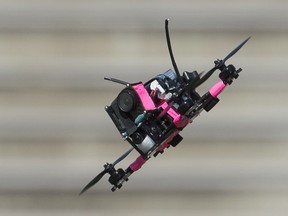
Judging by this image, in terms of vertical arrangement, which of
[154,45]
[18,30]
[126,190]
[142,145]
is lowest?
[142,145]

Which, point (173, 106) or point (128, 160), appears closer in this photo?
point (173, 106)

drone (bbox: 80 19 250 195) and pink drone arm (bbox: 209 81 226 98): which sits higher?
drone (bbox: 80 19 250 195)

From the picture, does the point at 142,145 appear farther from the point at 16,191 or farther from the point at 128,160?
the point at 16,191

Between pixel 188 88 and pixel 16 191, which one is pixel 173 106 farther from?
pixel 16 191

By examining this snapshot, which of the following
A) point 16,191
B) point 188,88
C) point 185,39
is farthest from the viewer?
point 16,191

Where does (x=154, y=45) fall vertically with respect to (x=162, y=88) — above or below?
above

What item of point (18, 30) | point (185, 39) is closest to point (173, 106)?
point (185, 39)

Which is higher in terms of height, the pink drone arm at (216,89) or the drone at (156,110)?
the drone at (156,110)

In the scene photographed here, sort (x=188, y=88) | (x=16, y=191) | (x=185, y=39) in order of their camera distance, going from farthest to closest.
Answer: (x=16, y=191), (x=185, y=39), (x=188, y=88)
